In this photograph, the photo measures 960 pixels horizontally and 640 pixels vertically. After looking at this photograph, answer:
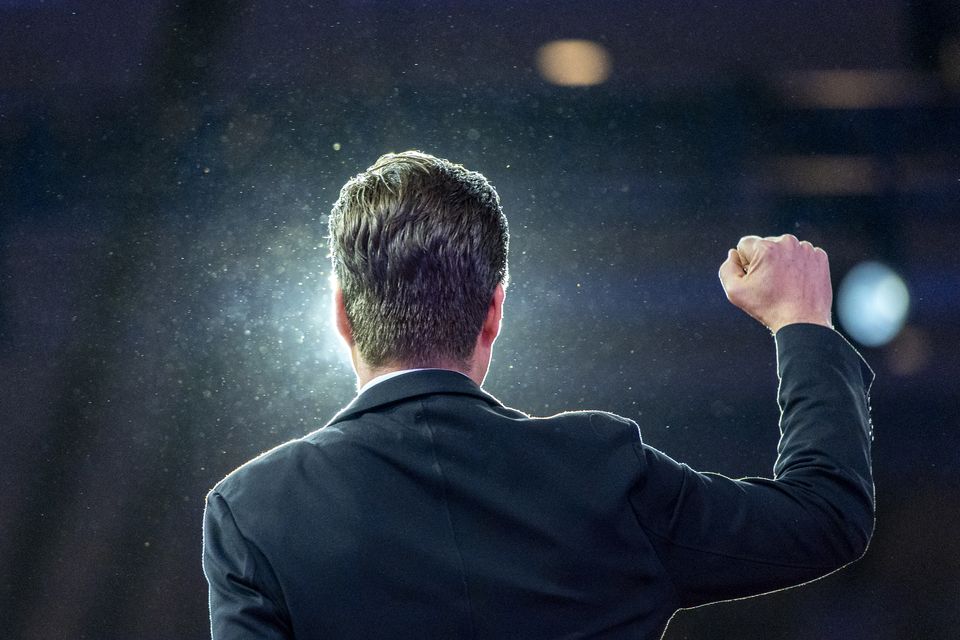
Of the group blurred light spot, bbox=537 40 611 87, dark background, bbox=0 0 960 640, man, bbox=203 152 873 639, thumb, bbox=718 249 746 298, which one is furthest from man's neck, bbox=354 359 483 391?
blurred light spot, bbox=537 40 611 87

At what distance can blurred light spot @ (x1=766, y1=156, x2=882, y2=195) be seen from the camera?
3.24 ft

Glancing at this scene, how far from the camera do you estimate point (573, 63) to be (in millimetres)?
967

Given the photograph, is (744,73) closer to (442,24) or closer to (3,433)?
(442,24)

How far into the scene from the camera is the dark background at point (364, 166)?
93 centimetres

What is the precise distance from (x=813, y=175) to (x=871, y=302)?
16 cm

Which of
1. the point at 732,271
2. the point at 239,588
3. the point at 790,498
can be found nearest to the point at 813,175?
the point at 732,271

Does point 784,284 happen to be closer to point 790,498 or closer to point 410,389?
point 790,498

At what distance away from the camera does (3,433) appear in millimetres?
932

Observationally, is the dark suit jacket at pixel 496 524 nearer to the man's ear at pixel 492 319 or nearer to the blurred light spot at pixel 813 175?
the man's ear at pixel 492 319

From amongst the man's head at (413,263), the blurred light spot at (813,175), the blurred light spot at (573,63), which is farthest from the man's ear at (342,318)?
the blurred light spot at (813,175)

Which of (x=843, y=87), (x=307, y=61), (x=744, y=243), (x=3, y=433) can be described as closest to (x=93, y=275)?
(x=3, y=433)

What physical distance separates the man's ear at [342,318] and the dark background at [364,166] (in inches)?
15.2

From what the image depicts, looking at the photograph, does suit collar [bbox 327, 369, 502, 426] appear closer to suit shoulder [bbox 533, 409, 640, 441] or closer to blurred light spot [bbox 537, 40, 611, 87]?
suit shoulder [bbox 533, 409, 640, 441]

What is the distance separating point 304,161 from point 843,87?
2.08 ft
